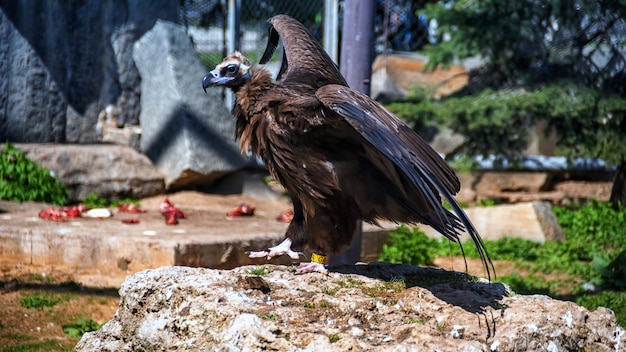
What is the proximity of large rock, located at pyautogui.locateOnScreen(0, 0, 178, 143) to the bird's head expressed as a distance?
492 centimetres

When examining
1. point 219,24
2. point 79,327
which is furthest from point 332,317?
point 219,24

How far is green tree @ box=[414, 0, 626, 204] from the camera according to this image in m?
7.88

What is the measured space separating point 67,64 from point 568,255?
587cm

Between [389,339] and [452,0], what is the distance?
23.2ft

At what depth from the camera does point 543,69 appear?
8.38 meters

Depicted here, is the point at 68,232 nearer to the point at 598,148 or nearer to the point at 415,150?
the point at 415,150

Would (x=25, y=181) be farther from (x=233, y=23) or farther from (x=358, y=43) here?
(x=358, y=43)

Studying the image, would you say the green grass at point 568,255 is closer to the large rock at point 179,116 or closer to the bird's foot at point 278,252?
the bird's foot at point 278,252

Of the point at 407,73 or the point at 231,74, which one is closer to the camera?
the point at 231,74

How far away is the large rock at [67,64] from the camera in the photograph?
8156 millimetres

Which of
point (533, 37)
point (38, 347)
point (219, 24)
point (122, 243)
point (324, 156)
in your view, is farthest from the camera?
point (219, 24)

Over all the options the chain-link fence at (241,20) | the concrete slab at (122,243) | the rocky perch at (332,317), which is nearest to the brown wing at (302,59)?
the rocky perch at (332,317)

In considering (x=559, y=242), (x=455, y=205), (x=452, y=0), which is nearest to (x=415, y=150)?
(x=455, y=205)

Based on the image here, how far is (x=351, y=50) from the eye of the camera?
5.12m
